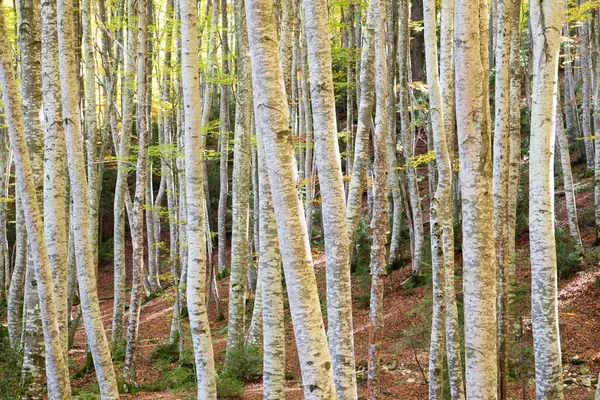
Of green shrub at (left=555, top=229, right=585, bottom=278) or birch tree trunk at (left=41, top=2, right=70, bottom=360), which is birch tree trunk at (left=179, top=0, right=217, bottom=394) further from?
green shrub at (left=555, top=229, right=585, bottom=278)

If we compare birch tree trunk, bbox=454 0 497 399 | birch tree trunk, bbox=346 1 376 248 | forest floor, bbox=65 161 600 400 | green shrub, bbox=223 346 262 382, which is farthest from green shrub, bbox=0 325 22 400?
birch tree trunk, bbox=454 0 497 399

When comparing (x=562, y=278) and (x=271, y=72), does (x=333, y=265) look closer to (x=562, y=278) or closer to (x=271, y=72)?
(x=271, y=72)

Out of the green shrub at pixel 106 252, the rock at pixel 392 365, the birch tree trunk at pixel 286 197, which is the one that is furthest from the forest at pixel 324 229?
the green shrub at pixel 106 252

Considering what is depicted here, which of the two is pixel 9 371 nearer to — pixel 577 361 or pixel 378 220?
pixel 378 220

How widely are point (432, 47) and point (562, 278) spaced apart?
712 centimetres

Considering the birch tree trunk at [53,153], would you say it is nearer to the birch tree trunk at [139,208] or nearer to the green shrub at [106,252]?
the birch tree trunk at [139,208]

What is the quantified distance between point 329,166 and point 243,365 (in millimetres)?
6160

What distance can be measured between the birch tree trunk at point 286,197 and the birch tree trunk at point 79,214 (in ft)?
10.8

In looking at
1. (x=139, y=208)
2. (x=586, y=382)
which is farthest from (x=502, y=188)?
(x=139, y=208)

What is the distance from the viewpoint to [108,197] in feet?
90.7

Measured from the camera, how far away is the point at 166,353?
39.0 feet

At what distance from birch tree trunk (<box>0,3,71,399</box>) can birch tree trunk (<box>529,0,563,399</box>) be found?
14.2 feet

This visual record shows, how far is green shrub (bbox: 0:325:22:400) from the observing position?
7461 mm

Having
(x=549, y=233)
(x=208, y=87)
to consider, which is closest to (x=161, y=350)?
(x=208, y=87)
